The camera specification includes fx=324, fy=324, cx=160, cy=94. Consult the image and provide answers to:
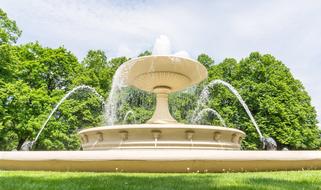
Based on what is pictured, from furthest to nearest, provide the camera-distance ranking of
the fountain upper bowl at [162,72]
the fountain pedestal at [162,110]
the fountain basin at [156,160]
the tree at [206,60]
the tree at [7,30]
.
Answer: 1. the tree at [206,60]
2. the tree at [7,30]
3. the fountain pedestal at [162,110]
4. the fountain upper bowl at [162,72]
5. the fountain basin at [156,160]

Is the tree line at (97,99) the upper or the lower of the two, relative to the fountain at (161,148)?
upper

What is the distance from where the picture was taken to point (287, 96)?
92.5 ft

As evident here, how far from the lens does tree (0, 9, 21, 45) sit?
73.2ft

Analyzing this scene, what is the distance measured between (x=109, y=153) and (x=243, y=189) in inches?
120

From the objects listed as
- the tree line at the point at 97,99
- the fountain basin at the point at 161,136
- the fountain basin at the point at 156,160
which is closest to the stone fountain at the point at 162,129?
the fountain basin at the point at 161,136

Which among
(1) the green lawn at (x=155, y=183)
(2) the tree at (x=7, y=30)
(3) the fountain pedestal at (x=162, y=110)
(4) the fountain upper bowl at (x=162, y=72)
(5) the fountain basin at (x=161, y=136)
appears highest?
(2) the tree at (x=7, y=30)

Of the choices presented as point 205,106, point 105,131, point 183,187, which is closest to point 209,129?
point 105,131

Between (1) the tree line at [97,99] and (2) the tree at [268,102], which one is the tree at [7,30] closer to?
(1) the tree line at [97,99]

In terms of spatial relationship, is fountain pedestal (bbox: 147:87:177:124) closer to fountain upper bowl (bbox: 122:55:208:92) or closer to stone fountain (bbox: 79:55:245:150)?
stone fountain (bbox: 79:55:245:150)

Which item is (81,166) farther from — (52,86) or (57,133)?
(52,86)

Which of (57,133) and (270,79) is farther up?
(270,79)

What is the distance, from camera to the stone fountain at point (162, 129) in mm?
9664

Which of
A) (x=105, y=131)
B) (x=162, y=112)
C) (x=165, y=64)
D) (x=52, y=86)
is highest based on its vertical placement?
(x=52, y=86)

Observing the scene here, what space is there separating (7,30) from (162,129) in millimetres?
18560
